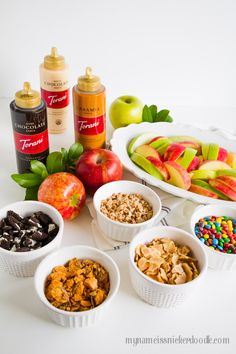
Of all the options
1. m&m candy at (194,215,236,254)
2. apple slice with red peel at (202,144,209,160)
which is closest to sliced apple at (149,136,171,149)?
apple slice with red peel at (202,144,209,160)

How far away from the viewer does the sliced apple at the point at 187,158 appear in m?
1.15

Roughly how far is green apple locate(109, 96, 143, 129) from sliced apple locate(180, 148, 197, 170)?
0.89ft

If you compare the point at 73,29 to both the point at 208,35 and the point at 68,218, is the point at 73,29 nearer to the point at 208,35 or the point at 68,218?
the point at 208,35

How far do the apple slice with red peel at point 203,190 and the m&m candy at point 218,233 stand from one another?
0.09 metres

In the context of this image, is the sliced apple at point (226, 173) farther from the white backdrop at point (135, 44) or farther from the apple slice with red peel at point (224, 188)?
the white backdrop at point (135, 44)

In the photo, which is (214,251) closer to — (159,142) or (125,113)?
(159,142)

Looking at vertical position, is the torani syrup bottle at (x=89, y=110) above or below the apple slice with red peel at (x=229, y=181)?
above

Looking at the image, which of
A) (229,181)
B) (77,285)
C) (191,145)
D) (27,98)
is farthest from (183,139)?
(77,285)

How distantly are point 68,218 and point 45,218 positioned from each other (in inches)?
3.9

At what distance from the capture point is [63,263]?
2.86 ft

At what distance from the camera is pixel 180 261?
0.88m

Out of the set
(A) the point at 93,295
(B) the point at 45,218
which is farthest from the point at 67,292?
(B) the point at 45,218

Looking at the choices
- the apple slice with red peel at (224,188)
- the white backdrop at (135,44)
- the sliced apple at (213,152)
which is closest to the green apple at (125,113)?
the white backdrop at (135,44)

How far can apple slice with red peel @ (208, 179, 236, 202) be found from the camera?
3.48 feet
